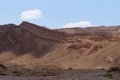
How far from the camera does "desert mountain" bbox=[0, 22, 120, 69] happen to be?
78.1 m

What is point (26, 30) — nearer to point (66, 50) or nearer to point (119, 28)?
point (66, 50)

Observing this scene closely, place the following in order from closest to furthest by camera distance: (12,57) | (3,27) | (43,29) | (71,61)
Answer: (71,61) → (12,57) → (43,29) → (3,27)

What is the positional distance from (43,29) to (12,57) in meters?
11.9

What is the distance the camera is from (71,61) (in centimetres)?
8162

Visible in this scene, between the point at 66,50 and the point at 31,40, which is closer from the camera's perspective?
the point at 66,50

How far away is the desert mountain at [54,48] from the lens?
78.1m

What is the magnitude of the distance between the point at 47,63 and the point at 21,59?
9494mm

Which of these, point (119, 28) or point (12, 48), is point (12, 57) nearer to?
point (12, 48)

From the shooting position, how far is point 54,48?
302 ft

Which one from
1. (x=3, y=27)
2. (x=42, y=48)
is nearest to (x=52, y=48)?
(x=42, y=48)

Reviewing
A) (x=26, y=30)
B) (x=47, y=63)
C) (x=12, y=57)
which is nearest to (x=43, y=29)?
(x=26, y=30)

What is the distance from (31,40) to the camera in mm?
98312

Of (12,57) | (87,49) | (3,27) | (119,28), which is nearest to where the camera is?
(87,49)

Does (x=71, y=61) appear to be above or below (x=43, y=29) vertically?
below
